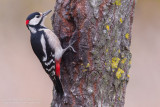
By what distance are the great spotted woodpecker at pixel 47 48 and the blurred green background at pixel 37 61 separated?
279cm

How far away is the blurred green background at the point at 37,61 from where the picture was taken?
698 cm

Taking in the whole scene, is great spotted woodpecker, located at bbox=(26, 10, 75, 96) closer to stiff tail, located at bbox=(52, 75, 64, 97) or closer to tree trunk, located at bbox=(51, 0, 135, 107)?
stiff tail, located at bbox=(52, 75, 64, 97)

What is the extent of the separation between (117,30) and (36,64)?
4373 mm

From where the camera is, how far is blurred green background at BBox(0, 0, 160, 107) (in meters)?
6.98

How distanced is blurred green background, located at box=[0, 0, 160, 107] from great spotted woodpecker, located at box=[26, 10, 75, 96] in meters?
2.79

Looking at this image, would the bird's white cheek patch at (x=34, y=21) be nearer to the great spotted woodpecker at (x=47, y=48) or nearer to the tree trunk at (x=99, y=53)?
the great spotted woodpecker at (x=47, y=48)

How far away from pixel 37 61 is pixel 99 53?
445 centimetres

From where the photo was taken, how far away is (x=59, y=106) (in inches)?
151

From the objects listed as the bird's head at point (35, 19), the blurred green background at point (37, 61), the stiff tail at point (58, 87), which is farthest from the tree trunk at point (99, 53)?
the blurred green background at point (37, 61)

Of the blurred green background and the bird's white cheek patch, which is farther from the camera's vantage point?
the blurred green background

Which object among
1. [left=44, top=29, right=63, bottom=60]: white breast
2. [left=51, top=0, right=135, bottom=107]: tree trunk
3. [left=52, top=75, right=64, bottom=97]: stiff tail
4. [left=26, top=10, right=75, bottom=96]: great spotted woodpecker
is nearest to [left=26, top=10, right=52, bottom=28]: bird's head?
[left=26, top=10, right=75, bottom=96]: great spotted woodpecker
